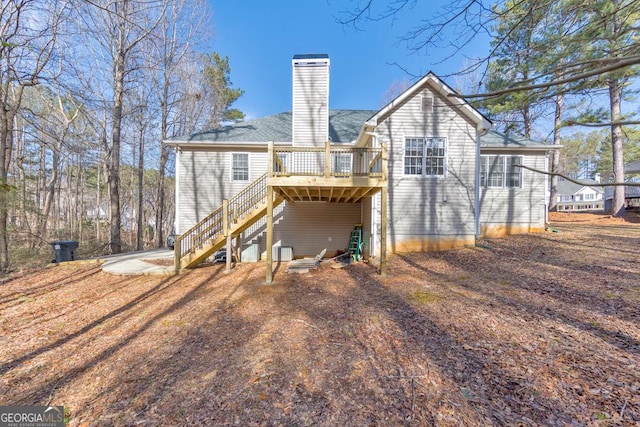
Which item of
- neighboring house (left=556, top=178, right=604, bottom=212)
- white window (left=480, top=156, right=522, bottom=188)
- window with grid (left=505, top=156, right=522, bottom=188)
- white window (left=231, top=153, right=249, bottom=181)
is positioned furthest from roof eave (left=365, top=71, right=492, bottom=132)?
neighboring house (left=556, top=178, right=604, bottom=212)

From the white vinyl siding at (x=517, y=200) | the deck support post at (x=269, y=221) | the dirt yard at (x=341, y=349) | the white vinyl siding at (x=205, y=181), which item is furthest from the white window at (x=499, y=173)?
the white vinyl siding at (x=205, y=181)

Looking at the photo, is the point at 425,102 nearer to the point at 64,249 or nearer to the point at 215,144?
the point at 215,144

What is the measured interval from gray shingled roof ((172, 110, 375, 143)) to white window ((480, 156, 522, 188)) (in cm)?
581

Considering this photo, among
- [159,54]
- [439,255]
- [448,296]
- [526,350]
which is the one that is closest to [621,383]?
[526,350]

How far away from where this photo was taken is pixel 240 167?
989 centimetres

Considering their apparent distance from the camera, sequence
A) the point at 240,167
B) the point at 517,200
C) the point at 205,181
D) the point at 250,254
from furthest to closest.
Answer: the point at 517,200
the point at 240,167
the point at 205,181
the point at 250,254

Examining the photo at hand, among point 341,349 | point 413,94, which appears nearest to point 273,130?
point 413,94

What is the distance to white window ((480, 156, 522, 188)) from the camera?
10297 millimetres

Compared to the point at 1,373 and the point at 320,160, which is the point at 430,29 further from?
the point at 1,373

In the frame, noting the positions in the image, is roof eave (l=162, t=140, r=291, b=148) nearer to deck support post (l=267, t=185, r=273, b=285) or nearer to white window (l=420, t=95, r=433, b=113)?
deck support post (l=267, t=185, r=273, b=285)

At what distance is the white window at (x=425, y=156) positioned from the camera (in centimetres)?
845

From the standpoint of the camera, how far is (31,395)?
275cm

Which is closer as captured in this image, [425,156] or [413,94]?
[413,94]

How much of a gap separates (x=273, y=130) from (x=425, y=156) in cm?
645
